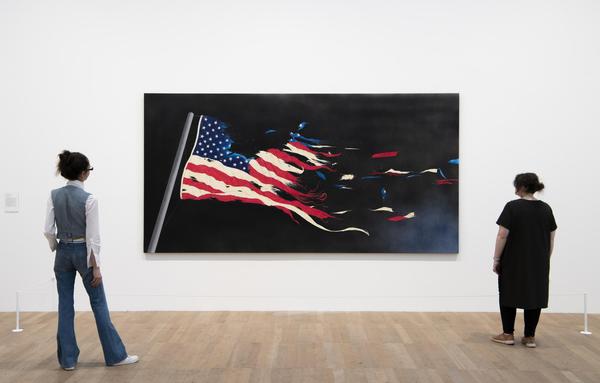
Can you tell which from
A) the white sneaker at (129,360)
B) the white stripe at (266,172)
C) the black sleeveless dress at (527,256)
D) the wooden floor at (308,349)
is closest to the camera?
the wooden floor at (308,349)

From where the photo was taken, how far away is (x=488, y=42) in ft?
19.4

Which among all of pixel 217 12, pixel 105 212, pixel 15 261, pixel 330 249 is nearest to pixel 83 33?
pixel 217 12

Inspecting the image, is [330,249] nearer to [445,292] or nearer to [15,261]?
[445,292]

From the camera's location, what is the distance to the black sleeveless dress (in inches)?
179

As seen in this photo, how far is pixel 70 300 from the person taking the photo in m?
4.01

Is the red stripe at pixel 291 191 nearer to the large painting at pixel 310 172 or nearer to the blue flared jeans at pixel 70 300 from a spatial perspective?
the large painting at pixel 310 172

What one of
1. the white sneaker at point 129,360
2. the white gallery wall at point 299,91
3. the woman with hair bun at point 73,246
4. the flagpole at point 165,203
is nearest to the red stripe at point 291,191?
the white gallery wall at point 299,91

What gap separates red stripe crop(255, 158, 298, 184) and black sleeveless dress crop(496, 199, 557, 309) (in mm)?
2065

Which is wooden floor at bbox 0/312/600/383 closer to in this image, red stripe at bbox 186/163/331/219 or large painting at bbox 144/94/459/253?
large painting at bbox 144/94/459/253

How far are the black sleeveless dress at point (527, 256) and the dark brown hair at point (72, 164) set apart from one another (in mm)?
3054

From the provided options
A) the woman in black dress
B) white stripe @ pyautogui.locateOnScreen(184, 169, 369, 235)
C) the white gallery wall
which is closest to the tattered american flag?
white stripe @ pyautogui.locateOnScreen(184, 169, 369, 235)

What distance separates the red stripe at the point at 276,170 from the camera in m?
5.84

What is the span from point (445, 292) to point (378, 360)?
1.92m

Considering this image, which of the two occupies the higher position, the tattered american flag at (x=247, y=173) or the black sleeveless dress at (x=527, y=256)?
the tattered american flag at (x=247, y=173)
